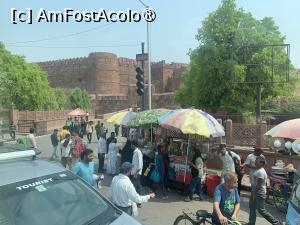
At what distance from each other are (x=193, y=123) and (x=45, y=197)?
6734 millimetres

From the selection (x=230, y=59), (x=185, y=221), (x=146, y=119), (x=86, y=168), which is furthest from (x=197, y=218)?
(x=230, y=59)

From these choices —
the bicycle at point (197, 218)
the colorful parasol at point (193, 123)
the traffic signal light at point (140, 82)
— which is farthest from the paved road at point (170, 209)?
the traffic signal light at point (140, 82)

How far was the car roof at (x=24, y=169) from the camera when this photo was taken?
3573 millimetres

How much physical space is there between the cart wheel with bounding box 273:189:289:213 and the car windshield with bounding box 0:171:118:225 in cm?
646

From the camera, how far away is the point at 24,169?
149 inches

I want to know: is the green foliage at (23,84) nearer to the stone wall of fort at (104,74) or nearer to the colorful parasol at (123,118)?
the colorful parasol at (123,118)

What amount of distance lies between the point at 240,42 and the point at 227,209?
20.9 m

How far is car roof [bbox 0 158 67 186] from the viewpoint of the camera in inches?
141

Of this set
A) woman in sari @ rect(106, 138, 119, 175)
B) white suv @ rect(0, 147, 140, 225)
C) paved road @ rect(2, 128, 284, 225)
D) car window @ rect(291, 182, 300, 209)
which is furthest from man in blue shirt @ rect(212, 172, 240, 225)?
woman in sari @ rect(106, 138, 119, 175)

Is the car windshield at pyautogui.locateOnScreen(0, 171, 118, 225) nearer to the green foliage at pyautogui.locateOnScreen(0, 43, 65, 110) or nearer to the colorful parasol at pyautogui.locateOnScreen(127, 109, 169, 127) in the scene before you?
the colorful parasol at pyautogui.locateOnScreen(127, 109, 169, 127)

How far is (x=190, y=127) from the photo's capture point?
10133 millimetres

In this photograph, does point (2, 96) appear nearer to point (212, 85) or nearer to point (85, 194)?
point (212, 85)

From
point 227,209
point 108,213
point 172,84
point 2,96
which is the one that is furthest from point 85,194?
point 172,84

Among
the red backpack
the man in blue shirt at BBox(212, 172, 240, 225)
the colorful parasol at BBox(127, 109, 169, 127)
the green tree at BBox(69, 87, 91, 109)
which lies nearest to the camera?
the man in blue shirt at BBox(212, 172, 240, 225)
